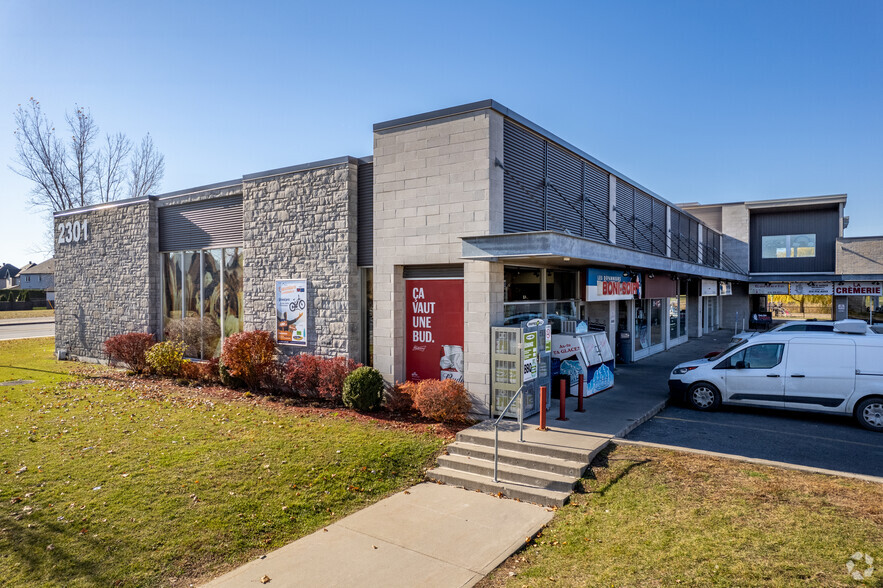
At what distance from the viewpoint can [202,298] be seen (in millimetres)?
16219

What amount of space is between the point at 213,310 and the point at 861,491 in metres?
15.5

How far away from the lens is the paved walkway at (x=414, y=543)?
527cm

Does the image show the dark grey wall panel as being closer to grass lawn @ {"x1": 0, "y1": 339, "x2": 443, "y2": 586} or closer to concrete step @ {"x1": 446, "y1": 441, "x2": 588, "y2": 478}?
concrete step @ {"x1": 446, "y1": 441, "x2": 588, "y2": 478}

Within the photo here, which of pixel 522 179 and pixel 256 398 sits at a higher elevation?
pixel 522 179

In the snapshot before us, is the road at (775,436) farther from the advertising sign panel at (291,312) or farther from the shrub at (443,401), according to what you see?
the advertising sign panel at (291,312)

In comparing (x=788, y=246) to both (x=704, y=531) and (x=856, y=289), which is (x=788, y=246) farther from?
(x=704, y=531)

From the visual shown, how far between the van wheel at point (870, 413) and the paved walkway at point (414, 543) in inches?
209

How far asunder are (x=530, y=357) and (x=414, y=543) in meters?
4.81

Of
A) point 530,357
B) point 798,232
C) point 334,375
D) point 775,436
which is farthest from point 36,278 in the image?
point 775,436

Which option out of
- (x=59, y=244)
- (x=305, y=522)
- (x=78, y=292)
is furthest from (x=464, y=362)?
(x=59, y=244)

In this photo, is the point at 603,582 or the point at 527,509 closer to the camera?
the point at 603,582

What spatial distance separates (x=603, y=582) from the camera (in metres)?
5.00

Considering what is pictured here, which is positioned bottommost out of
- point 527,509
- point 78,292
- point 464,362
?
point 527,509

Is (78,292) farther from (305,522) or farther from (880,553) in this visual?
(880,553)
